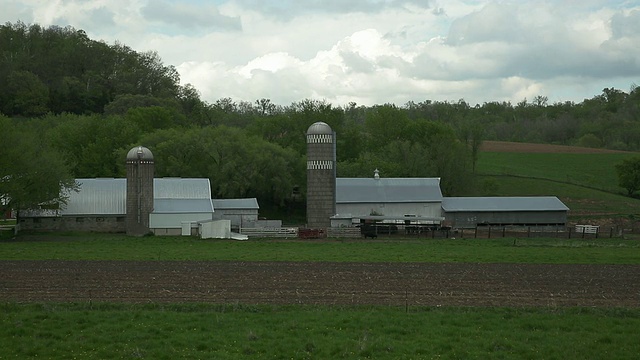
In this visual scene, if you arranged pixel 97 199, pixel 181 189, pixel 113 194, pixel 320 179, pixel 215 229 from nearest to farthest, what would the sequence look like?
pixel 215 229 → pixel 97 199 → pixel 113 194 → pixel 320 179 → pixel 181 189

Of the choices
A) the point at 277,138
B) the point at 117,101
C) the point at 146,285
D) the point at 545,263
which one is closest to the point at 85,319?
the point at 146,285

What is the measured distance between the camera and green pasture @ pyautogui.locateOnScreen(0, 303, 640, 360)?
17.6m

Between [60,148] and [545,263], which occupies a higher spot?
[60,148]

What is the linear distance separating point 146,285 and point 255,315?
7.41m

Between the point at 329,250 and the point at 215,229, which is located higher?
the point at 215,229

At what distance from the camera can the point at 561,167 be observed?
110m

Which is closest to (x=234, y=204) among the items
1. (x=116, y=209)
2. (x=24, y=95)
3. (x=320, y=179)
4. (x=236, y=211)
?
(x=236, y=211)

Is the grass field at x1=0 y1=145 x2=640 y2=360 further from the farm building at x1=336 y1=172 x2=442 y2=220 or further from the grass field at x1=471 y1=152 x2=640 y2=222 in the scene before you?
the grass field at x1=471 y1=152 x2=640 y2=222

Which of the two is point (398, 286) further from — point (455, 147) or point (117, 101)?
point (117, 101)

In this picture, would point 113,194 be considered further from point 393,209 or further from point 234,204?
point 393,209

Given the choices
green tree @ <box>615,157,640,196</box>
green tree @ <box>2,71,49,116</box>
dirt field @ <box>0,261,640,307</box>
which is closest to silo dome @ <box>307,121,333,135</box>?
dirt field @ <box>0,261,640,307</box>

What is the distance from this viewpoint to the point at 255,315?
21672 mm

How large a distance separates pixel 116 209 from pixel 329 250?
24.1 metres

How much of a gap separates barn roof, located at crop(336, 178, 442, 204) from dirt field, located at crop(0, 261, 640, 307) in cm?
3087
